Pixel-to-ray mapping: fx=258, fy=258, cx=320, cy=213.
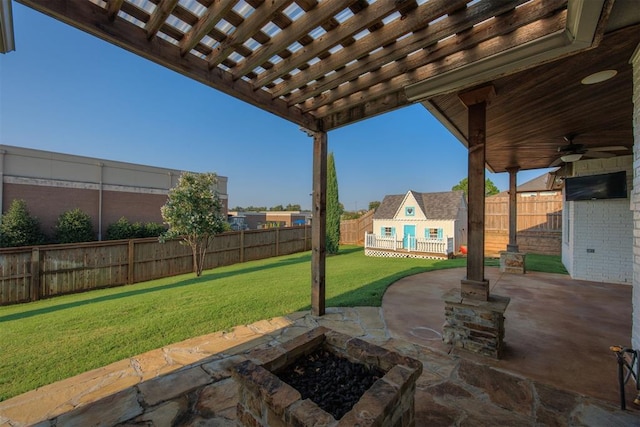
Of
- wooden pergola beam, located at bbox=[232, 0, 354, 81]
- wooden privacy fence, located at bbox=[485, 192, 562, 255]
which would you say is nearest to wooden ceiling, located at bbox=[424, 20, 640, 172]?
wooden pergola beam, located at bbox=[232, 0, 354, 81]

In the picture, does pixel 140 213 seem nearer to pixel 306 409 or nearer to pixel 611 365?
pixel 306 409

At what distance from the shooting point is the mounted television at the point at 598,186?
18.8 feet

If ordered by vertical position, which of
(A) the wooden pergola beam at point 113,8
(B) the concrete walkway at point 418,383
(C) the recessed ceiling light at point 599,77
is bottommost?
(B) the concrete walkway at point 418,383

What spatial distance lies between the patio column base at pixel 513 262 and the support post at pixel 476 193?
5.60m

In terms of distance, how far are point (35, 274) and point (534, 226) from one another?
57.0 ft

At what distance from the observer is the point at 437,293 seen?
5523 mm

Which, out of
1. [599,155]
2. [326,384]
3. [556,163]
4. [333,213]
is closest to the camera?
[326,384]

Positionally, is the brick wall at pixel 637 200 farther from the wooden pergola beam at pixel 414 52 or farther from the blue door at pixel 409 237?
the blue door at pixel 409 237

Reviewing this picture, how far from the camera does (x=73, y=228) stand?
468 inches

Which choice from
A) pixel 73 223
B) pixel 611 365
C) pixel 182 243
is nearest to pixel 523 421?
pixel 611 365

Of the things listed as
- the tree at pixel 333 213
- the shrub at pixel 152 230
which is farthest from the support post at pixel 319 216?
the shrub at pixel 152 230

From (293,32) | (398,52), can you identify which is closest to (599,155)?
(398,52)

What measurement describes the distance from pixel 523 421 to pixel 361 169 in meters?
23.7

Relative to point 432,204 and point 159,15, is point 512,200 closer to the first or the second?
point 432,204
